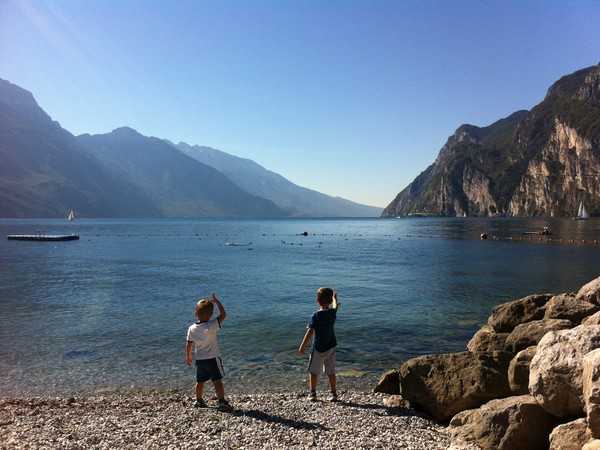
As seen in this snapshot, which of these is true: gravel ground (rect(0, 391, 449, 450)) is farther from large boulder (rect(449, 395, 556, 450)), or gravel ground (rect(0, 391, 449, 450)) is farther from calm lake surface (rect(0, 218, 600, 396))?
calm lake surface (rect(0, 218, 600, 396))

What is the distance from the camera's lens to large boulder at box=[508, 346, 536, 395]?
9631 millimetres

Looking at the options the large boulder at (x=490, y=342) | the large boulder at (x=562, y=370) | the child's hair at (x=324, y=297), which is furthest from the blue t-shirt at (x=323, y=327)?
the large boulder at (x=490, y=342)

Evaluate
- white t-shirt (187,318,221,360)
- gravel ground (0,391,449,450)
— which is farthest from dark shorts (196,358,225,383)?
gravel ground (0,391,449,450)

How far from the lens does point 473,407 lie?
403 inches

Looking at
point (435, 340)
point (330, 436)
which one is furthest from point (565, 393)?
point (435, 340)

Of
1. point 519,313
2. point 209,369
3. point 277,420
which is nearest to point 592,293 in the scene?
point 519,313

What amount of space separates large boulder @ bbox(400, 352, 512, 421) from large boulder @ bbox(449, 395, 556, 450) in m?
0.90

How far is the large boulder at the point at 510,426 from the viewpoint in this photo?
8305mm

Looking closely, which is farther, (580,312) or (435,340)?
(435,340)

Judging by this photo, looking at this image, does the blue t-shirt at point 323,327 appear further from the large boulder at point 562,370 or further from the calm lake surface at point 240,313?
the large boulder at point 562,370

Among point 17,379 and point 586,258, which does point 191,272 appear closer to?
point 17,379

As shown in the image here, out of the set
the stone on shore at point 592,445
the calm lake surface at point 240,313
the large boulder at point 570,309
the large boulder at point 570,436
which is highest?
the large boulder at point 570,309

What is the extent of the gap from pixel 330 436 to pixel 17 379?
11050 mm

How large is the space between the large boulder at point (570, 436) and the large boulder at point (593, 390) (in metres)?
0.59
